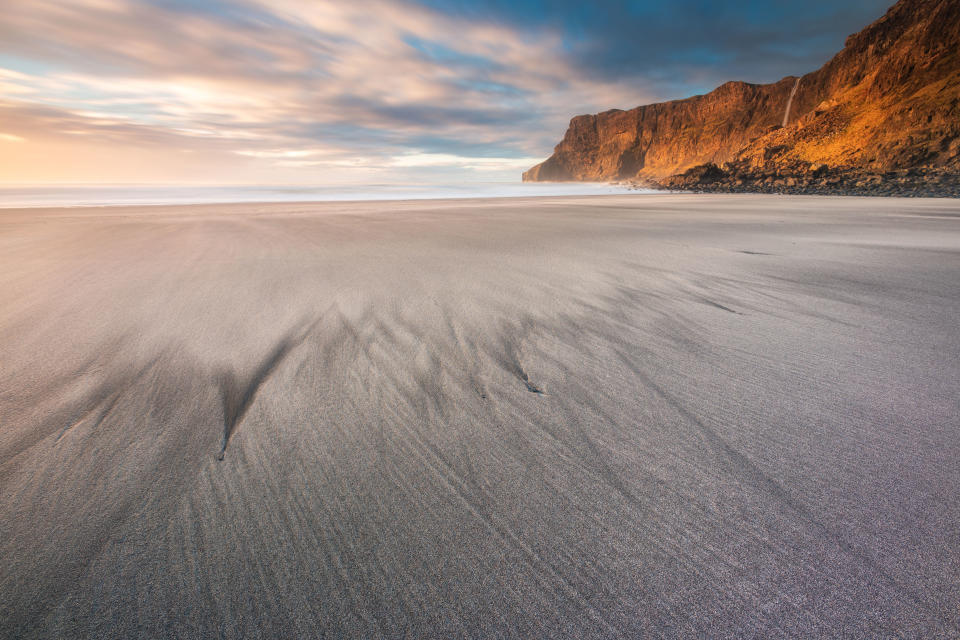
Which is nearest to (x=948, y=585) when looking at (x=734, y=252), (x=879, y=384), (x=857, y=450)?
(x=857, y=450)

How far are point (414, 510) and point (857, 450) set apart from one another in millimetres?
1403

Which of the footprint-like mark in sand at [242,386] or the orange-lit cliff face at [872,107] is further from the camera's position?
the orange-lit cliff face at [872,107]

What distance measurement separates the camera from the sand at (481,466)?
0.81 meters

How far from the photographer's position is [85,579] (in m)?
0.87

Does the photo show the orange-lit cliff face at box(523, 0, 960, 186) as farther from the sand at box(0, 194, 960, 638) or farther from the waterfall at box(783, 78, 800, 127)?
the sand at box(0, 194, 960, 638)

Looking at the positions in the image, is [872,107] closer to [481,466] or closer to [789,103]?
[789,103]

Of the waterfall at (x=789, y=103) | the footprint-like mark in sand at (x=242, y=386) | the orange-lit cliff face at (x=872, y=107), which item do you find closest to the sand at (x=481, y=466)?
the footprint-like mark in sand at (x=242, y=386)

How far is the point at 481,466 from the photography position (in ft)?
4.01

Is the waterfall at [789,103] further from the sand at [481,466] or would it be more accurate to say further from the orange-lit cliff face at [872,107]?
the sand at [481,466]

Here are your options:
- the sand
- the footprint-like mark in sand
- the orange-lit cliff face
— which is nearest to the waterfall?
the orange-lit cliff face

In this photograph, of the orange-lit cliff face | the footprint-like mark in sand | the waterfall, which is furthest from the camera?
the waterfall

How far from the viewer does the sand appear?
2.67 feet

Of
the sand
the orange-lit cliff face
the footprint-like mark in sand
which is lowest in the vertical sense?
the sand

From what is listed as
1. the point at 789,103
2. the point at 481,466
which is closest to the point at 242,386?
the point at 481,466
